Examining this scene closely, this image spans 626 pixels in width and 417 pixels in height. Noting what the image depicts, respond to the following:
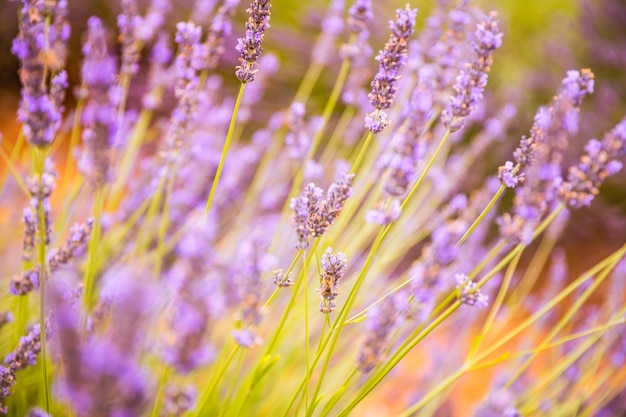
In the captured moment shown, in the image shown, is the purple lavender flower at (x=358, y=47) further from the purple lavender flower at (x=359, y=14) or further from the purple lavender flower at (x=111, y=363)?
the purple lavender flower at (x=111, y=363)

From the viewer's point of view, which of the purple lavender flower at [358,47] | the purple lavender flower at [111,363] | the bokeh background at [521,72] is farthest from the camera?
the bokeh background at [521,72]

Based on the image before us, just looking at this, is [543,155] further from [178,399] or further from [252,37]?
[178,399]

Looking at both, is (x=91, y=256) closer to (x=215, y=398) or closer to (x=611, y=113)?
(x=215, y=398)

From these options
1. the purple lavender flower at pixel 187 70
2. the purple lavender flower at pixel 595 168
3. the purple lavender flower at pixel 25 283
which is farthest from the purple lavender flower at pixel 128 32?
the purple lavender flower at pixel 595 168

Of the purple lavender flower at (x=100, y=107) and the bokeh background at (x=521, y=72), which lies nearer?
the purple lavender flower at (x=100, y=107)

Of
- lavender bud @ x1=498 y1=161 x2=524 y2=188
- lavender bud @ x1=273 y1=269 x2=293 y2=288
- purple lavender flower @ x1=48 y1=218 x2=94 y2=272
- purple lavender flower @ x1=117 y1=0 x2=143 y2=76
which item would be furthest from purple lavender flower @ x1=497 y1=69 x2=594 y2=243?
purple lavender flower @ x1=117 y1=0 x2=143 y2=76

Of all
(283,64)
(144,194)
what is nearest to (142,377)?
(144,194)

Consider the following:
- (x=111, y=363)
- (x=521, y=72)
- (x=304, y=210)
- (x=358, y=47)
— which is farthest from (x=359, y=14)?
(x=521, y=72)
